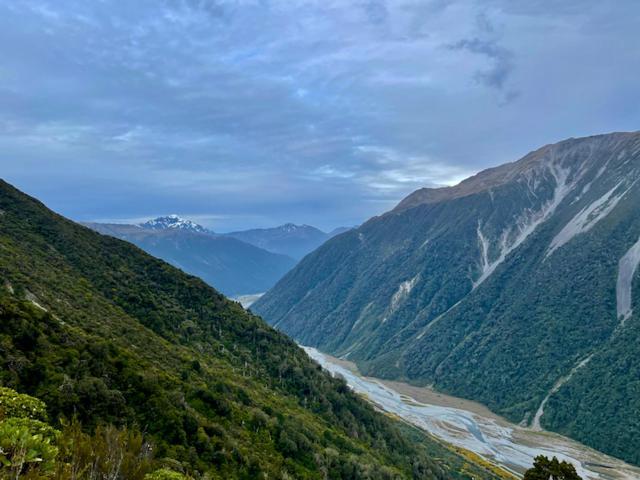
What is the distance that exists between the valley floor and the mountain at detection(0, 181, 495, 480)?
24846 mm

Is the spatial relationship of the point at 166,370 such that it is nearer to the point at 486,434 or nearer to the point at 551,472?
the point at 551,472

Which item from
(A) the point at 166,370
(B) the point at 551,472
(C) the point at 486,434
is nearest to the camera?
(B) the point at 551,472

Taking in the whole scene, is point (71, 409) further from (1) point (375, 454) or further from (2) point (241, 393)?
(1) point (375, 454)

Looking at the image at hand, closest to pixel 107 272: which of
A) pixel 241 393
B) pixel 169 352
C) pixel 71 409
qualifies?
pixel 169 352

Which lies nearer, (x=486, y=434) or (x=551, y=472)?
(x=551, y=472)

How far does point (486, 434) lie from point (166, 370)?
113801 mm

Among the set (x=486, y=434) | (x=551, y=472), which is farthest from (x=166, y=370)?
(x=486, y=434)

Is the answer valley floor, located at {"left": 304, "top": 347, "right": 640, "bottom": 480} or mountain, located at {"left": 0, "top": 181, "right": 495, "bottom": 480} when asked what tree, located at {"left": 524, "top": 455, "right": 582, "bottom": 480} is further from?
valley floor, located at {"left": 304, "top": 347, "right": 640, "bottom": 480}

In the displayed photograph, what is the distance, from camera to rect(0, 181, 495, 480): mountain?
3052cm

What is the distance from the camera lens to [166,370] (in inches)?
1815

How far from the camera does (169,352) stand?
5225cm

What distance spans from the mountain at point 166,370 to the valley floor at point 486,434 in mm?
24846

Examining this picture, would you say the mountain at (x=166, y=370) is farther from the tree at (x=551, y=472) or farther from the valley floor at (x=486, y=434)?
the valley floor at (x=486, y=434)

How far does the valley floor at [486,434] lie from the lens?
11019cm
